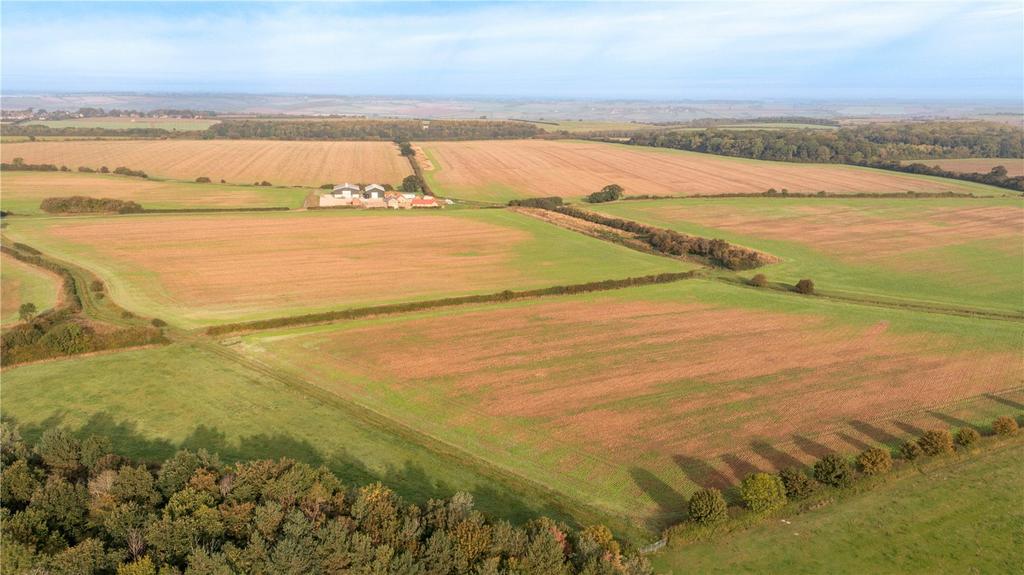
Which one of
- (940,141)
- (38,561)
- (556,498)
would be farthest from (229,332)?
(940,141)

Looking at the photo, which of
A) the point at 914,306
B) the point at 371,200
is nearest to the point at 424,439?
the point at 914,306

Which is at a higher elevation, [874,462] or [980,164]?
[980,164]

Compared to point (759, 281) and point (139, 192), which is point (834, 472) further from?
point (139, 192)

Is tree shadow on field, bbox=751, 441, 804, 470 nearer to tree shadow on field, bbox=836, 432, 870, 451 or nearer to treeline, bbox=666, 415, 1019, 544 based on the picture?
treeline, bbox=666, 415, 1019, 544

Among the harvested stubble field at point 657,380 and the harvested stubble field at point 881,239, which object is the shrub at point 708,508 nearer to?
the harvested stubble field at point 657,380

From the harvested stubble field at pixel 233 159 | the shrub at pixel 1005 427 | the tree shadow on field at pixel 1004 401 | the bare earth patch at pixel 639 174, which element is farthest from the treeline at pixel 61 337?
the harvested stubble field at pixel 233 159
